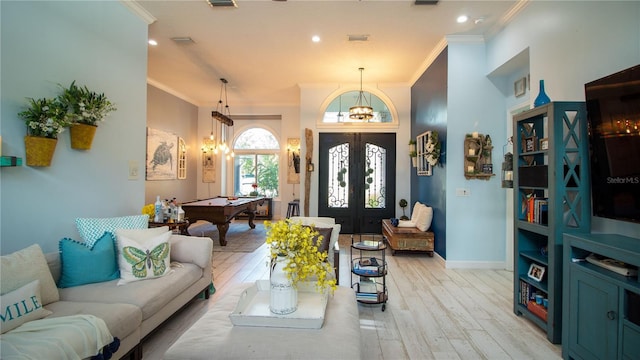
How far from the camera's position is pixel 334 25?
13.4 feet

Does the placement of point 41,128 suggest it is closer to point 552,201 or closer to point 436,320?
point 436,320

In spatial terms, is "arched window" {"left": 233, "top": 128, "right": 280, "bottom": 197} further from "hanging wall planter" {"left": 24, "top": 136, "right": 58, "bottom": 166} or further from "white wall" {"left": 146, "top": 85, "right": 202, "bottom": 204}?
"hanging wall planter" {"left": 24, "top": 136, "right": 58, "bottom": 166}

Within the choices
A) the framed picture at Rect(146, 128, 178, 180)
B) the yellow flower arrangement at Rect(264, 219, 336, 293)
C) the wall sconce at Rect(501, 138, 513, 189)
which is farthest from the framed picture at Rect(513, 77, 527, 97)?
the framed picture at Rect(146, 128, 178, 180)

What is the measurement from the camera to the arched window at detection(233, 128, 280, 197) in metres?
9.15

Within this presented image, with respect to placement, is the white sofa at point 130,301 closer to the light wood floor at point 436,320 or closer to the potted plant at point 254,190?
the light wood floor at point 436,320

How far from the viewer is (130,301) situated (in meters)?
2.12

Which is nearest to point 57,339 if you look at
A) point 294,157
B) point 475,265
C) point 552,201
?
point 552,201

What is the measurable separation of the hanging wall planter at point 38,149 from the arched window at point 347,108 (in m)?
5.04

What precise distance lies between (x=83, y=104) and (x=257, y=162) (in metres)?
6.54

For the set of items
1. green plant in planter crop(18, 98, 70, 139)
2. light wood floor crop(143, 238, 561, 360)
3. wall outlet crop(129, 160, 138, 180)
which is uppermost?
green plant in planter crop(18, 98, 70, 139)

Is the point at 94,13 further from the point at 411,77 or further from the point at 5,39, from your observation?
the point at 411,77

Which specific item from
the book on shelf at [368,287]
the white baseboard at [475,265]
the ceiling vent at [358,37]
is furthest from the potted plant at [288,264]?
the ceiling vent at [358,37]

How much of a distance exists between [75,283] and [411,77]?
622cm

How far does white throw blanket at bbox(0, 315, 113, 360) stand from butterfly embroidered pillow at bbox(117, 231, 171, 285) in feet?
2.25
